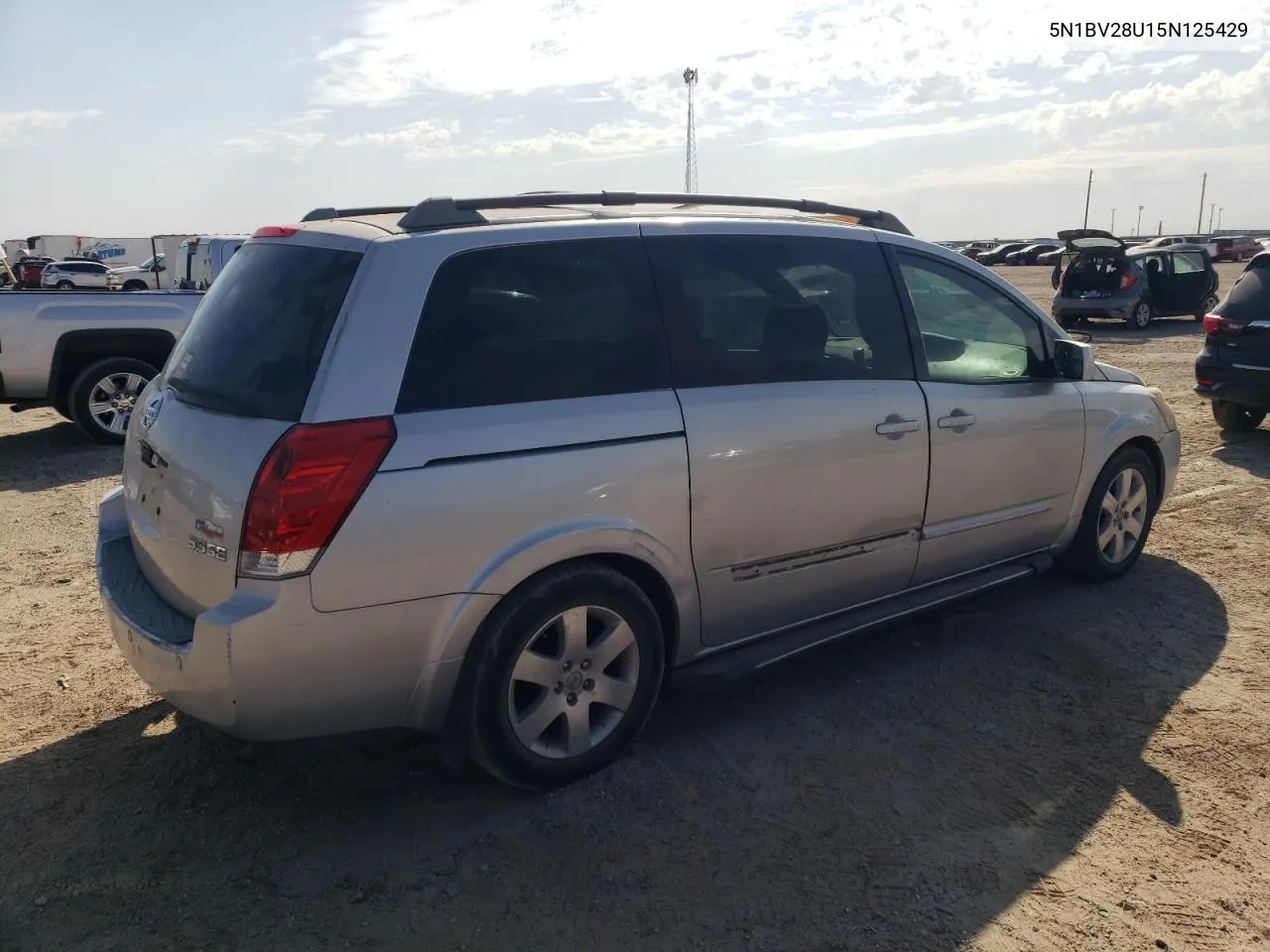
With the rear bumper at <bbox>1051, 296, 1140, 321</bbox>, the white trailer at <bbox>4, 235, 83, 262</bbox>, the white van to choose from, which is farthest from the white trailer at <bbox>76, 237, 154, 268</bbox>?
the rear bumper at <bbox>1051, 296, 1140, 321</bbox>

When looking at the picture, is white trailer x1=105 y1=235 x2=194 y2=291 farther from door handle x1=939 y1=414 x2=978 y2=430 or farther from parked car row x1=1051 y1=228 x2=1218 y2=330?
door handle x1=939 y1=414 x2=978 y2=430

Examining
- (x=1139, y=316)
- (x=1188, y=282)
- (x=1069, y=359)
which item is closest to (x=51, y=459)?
(x=1069, y=359)

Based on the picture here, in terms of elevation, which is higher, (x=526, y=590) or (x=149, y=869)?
(x=526, y=590)

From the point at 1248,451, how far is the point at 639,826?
734 cm

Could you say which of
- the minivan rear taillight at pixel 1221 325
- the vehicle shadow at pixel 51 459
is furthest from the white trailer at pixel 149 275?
the minivan rear taillight at pixel 1221 325

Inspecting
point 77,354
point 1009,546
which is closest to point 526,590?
point 1009,546

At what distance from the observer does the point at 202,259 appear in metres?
13.8

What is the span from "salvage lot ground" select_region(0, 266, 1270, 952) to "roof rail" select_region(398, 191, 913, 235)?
167 centimetres

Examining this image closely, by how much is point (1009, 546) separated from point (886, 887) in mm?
2248

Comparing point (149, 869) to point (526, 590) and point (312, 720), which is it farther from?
point (526, 590)

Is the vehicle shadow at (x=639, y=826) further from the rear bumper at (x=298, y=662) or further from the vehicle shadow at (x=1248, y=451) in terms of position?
the vehicle shadow at (x=1248, y=451)

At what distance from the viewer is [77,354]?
9117 mm

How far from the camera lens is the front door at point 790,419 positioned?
3.61 meters

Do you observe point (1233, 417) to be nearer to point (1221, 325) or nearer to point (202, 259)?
point (1221, 325)
